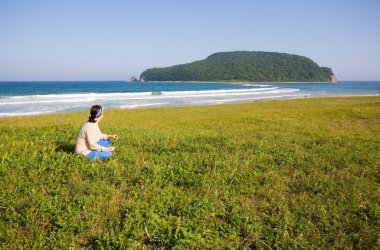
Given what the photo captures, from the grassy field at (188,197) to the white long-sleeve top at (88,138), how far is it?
0.27 metres

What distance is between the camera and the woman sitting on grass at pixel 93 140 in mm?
6980

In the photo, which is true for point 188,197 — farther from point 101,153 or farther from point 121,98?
point 121,98

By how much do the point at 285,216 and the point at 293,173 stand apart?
7.98 feet

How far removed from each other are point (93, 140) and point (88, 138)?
0.13 m

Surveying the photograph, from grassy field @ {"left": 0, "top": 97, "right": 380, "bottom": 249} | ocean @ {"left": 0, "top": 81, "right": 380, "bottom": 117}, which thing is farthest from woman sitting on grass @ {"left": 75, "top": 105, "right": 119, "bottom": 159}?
ocean @ {"left": 0, "top": 81, "right": 380, "bottom": 117}

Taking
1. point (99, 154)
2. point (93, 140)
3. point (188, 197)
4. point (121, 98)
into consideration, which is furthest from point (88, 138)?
point (121, 98)

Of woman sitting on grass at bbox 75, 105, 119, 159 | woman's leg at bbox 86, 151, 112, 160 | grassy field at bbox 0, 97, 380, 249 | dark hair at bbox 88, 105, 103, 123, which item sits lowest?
grassy field at bbox 0, 97, 380, 249

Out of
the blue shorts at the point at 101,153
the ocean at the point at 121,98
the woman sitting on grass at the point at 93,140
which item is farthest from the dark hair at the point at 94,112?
the ocean at the point at 121,98

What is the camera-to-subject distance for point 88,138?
7.03m

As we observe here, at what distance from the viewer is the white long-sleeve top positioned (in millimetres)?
6973

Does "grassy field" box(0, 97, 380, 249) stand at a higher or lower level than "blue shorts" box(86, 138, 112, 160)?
lower

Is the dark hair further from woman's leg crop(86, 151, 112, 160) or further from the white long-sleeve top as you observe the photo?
woman's leg crop(86, 151, 112, 160)

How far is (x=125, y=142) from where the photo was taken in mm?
9773

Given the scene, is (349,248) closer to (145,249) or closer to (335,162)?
(145,249)
